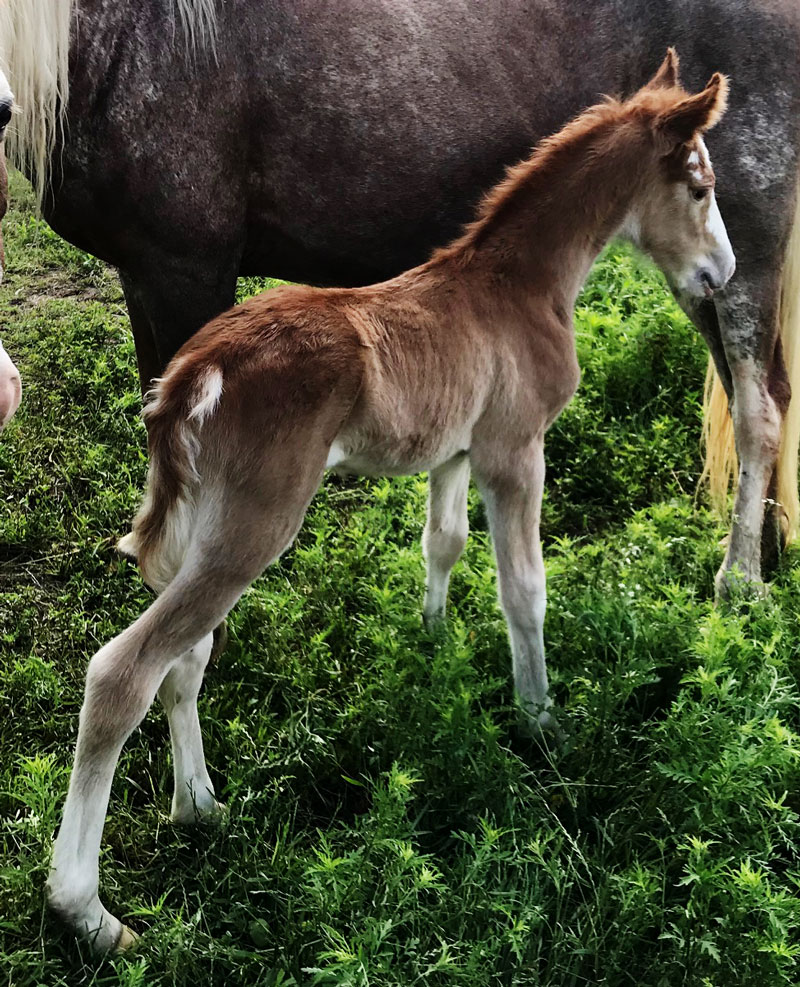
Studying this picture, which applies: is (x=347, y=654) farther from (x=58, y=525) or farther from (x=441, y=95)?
(x=441, y=95)

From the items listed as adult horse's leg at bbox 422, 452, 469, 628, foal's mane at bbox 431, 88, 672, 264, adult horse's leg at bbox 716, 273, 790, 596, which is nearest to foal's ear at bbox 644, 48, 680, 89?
foal's mane at bbox 431, 88, 672, 264

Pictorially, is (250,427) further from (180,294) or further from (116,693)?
(180,294)

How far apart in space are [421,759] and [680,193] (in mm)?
1750

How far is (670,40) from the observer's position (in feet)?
10.8

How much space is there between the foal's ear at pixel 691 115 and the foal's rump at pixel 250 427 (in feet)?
3.73

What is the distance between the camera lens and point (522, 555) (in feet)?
9.32

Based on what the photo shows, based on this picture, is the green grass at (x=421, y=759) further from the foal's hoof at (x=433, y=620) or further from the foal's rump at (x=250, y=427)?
the foal's rump at (x=250, y=427)

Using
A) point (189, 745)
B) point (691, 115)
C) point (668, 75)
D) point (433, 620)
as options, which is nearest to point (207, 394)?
point (189, 745)

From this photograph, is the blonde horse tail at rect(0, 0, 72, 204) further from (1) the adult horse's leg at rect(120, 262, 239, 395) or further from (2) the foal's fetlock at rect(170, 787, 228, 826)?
(2) the foal's fetlock at rect(170, 787, 228, 826)

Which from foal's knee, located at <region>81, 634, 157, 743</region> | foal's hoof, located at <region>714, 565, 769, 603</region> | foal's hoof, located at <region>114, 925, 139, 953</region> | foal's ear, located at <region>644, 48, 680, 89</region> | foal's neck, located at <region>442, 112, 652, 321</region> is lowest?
foal's hoof, located at <region>114, 925, 139, 953</region>

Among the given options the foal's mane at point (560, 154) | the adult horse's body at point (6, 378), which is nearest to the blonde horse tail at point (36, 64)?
the adult horse's body at point (6, 378)

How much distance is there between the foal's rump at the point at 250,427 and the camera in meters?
2.26

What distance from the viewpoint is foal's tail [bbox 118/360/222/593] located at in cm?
226

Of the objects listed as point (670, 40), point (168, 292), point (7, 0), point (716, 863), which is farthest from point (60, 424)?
point (716, 863)
